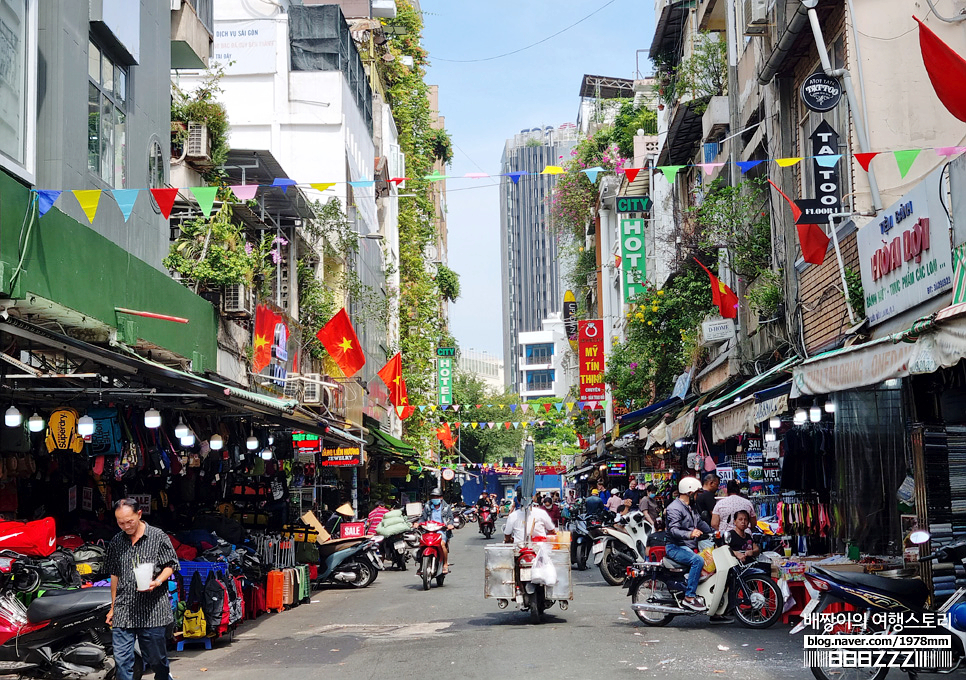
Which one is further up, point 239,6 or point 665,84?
point 239,6

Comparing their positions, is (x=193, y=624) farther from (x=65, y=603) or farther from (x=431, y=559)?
(x=431, y=559)

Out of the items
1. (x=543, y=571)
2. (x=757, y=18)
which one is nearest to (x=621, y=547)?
(x=543, y=571)

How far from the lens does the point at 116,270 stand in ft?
38.4

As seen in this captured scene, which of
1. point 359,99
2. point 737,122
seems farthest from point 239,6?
point 737,122

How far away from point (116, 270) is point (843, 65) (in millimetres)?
9397

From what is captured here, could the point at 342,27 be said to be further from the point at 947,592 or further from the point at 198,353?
the point at 947,592

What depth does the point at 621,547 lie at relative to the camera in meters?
17.9

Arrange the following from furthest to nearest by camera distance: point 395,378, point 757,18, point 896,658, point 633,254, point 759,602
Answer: point 633,254 → point 395,378 → point 757,18 → point 759,602 → point 896,658

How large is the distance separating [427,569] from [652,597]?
662 centimetres

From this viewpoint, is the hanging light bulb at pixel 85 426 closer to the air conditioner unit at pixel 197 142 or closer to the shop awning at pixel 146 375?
the shop awning at pixel 146 375

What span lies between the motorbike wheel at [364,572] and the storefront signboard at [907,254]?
411 inches

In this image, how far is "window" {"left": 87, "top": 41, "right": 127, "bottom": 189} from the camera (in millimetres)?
13461

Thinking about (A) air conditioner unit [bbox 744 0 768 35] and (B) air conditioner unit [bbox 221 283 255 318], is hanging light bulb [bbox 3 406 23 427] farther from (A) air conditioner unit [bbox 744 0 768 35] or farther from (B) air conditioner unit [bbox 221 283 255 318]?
(A) air conditioner unit [bbox 744 0 768 35]

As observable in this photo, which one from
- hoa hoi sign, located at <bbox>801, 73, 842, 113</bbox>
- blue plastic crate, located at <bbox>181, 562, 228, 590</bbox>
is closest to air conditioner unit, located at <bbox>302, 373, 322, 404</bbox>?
blue plastic crate, located at <bbox>181, 562, 228, 590</bbox>
